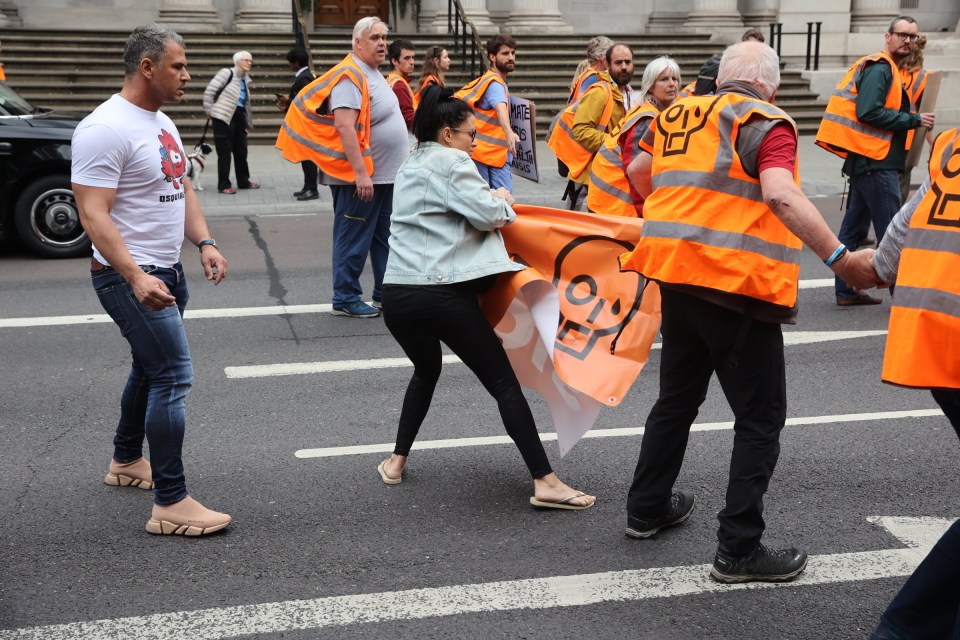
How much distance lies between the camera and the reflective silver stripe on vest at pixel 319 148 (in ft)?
26.5

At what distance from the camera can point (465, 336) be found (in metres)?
4.73

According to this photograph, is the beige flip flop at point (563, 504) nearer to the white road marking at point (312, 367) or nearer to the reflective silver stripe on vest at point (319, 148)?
the white road marking at point (312, 367)

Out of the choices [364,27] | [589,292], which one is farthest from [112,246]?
[364,27]

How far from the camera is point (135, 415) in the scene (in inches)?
198

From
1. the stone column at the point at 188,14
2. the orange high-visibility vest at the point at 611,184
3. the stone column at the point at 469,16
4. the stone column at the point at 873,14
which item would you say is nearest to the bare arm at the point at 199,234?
the orange high-visibility vest at the point at 611,184

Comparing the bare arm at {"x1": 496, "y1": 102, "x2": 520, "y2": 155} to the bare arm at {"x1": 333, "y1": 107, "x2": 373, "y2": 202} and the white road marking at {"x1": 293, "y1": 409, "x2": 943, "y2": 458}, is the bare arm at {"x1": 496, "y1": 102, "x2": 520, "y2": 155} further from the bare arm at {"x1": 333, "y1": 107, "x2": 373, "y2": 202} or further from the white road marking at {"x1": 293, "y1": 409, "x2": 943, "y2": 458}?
the white road marking at {"x1": 293, "y1": 409, "x2": 943, "y2": 458}

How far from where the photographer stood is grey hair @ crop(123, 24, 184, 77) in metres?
4.39

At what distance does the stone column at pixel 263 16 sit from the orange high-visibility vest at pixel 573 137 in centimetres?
1517

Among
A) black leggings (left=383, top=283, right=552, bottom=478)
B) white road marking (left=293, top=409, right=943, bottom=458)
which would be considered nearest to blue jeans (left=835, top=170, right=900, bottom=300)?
white road marking (left=293, top=409, right=943, bottom=458)

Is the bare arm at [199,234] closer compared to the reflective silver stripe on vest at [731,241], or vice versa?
the reflective silver stripe on vest at [731,241]

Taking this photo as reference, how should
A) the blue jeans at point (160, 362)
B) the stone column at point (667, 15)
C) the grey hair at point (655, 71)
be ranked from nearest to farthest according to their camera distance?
the blue jeans at point (160, 362), the grey hair at point (655, 71), the stone column at point (667, 15)

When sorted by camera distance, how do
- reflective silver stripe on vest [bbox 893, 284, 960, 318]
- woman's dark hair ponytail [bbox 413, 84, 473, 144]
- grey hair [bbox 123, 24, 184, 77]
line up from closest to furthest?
reflective silver stripe on vest [bbox 893, 284, 960, 318]
grey hair [bbox 123, 24, 184, 77]
woman's dark hair ponytail [bbox 413, 84, 473, 144]

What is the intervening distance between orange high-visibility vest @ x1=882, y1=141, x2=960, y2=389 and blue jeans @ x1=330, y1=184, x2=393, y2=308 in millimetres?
5359

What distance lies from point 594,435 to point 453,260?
154 centimetres
